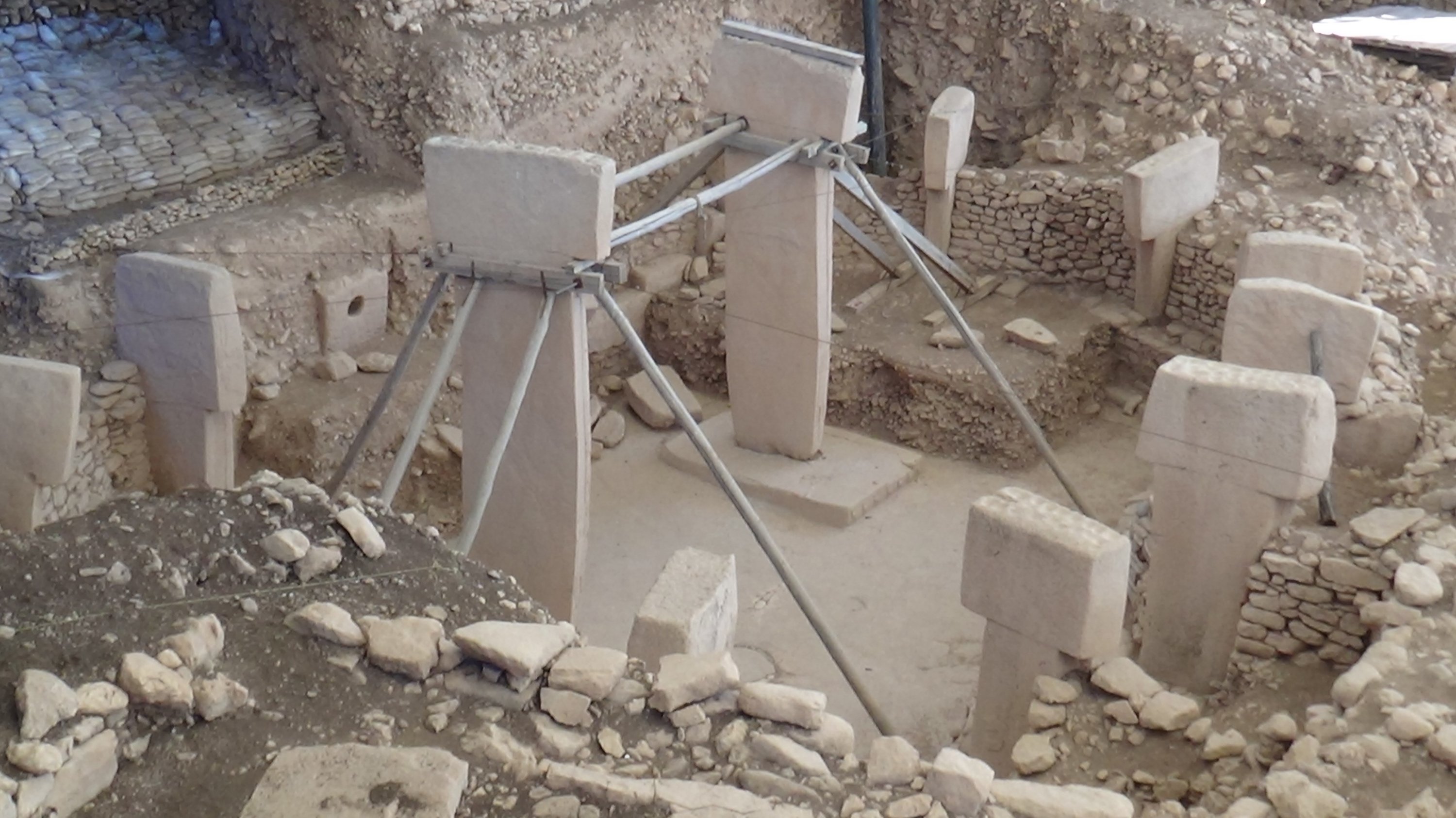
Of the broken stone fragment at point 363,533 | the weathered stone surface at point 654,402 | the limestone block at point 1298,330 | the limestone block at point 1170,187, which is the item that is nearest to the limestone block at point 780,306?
the weathered stone surface at point 654,402

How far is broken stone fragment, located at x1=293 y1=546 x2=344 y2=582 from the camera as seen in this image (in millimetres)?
5438

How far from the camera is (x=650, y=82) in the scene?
33.8ft

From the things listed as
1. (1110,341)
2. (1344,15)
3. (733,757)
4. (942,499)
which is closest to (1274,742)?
(733,757)

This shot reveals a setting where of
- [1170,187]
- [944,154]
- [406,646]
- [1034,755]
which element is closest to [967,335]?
[1170,187]

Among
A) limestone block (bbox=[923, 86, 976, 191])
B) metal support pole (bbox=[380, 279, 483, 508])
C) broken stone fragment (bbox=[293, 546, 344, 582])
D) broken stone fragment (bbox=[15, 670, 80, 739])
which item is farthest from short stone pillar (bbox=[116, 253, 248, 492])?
limestone block (bbox=[923, 86, 976, 191])

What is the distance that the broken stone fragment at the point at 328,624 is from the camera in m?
5.05

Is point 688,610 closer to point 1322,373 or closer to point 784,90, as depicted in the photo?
point 1322,373

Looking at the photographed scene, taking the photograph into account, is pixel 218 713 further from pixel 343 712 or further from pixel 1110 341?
pixel 1110 341

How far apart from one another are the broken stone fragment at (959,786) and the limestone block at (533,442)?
2914mm

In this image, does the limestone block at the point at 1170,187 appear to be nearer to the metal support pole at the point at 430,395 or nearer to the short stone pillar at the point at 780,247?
the short stone pillar at the point at 780,247

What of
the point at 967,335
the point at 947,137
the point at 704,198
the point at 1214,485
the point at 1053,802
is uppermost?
the point at 704,198

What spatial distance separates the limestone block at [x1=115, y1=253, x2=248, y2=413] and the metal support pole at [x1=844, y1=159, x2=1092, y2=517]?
321 centimetres

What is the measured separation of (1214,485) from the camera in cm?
641

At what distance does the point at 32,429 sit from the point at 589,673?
9.59 feet
